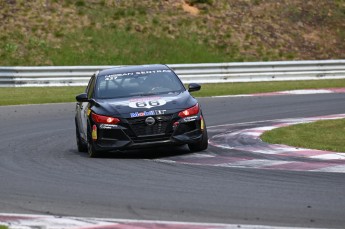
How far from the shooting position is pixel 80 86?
31547 mm

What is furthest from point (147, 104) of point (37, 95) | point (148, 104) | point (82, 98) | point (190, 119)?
point (37, 95)

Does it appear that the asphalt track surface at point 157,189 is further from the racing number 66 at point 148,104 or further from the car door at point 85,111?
the racing number 66 at point 148,104

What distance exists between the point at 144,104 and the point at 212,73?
18308mm

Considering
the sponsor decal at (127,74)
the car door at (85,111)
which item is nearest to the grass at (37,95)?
the car door at (85,111)

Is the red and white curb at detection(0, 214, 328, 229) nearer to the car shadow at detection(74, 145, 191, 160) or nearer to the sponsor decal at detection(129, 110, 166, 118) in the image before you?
the sponsor decal at detection(129, 110, 166, 118)

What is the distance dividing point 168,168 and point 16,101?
14.1m

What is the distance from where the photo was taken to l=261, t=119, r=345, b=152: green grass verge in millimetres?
14680

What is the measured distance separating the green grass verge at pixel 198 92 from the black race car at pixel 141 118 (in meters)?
11.1

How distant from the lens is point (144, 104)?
14.0 metres

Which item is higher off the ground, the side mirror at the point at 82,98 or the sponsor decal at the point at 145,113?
the sponsor decal at the point at 145,113

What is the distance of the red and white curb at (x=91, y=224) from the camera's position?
830 cm

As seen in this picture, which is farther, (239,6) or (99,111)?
(239,6)

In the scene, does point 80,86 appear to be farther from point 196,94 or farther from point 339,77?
point 339,77

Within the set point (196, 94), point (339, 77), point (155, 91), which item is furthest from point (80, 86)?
point (155, 91)
